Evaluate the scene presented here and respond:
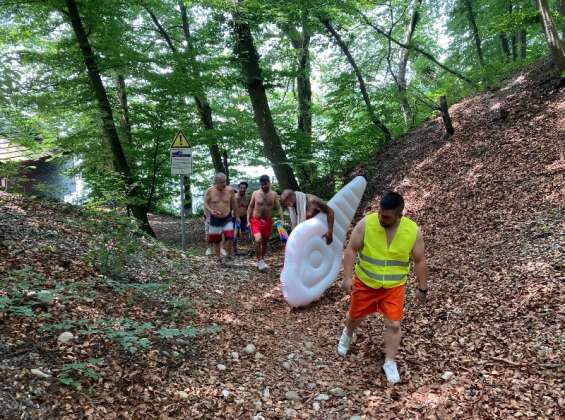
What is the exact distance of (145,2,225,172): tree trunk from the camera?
377 inches

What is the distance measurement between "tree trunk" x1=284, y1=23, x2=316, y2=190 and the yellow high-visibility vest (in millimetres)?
7635

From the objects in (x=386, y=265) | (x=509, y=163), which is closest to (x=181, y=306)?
(x=386, y=265)

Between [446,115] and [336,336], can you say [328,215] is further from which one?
[446,115]

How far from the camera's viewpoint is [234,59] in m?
10.5

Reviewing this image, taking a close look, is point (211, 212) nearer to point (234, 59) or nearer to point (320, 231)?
point (320, 231)

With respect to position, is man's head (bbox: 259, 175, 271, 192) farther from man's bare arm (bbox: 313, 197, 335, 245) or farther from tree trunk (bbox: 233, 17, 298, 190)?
tree trunk (bbox: 233, 17, 298, 190)

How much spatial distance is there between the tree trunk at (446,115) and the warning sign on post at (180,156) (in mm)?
6031

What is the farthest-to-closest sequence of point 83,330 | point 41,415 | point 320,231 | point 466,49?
point 466,49 < point 320,231 < point 83,330 < point 41,415

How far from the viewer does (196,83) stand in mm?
9453

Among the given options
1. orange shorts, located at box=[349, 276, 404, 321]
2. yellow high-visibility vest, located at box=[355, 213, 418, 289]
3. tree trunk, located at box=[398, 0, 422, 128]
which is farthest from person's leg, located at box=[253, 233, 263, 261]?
tree trunk, located at box=[398, 0, 422, 128]

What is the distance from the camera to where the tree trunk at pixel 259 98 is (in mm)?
10545

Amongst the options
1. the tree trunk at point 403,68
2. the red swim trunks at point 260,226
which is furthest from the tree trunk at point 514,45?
the red swim trunks at point 260,226

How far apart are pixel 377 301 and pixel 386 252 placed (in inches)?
19.5

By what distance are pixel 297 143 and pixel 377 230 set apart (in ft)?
29.7
